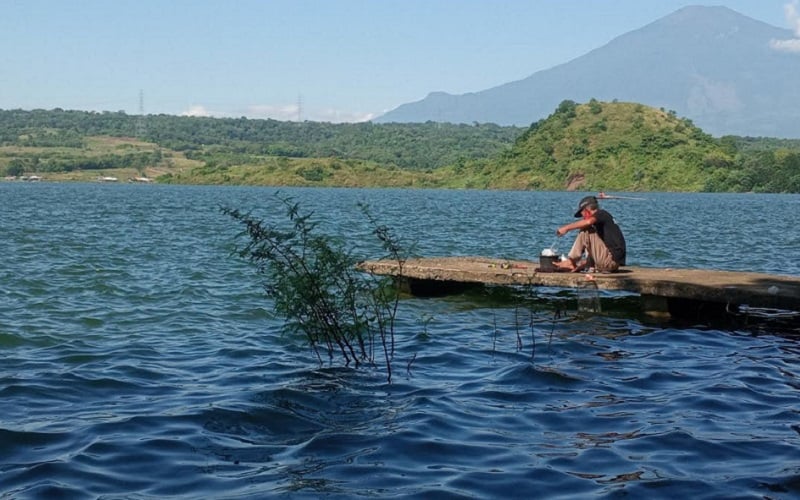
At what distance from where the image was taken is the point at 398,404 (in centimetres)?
1043

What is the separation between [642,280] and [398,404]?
7284 mm

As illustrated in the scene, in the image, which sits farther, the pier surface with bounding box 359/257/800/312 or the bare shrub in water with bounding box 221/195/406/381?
the pier surface with bounding box 359/257/800/312

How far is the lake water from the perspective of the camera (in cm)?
774

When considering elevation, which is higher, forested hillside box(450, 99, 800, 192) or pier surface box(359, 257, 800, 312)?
forested hillside box(450, 99, 800, 192)

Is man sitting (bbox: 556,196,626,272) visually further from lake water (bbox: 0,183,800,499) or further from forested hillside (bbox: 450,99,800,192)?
forested hillside (bbox: 450,99,800,192)

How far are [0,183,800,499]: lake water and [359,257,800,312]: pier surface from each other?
1.87ft

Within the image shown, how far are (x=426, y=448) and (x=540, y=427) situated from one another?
131 centimetres

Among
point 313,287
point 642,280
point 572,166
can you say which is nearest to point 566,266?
point 642,280

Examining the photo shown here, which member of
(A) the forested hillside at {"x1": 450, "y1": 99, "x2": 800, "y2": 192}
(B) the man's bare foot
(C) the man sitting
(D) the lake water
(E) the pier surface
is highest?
(A) the forested hillside at {"x1": 450, "y1": 99, "x2": 800, "y2": 192}

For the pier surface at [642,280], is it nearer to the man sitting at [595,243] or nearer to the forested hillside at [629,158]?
the man sitting at [595,243]

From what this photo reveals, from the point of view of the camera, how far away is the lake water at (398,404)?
774 cm

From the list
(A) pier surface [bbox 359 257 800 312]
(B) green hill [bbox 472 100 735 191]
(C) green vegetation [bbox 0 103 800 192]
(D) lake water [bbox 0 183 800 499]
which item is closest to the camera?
(D) lake water [bbox 0 183 800 499]

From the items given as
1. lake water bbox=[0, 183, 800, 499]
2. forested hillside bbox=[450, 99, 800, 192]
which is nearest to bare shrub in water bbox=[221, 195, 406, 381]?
lake water bbox=[0, 183, 800, 499]

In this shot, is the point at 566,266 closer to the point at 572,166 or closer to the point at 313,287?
the point at 313,287
